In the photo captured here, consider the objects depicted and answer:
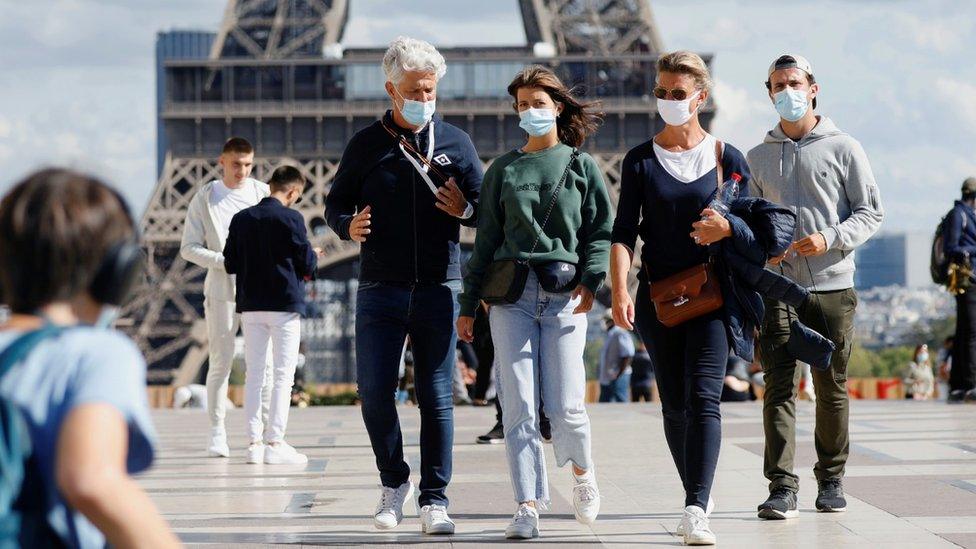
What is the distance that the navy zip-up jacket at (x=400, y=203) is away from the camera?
6512mm

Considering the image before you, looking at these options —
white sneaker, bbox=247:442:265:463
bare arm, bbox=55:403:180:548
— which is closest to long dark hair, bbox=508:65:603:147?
white sneaker, bbox=247:442:265:463

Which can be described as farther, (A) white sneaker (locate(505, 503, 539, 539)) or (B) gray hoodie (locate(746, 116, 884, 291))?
(B) gray hoodie (locate(746, 116, 884, 291))

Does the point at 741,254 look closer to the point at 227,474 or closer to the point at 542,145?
the point at 542,145

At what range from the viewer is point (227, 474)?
360 inches

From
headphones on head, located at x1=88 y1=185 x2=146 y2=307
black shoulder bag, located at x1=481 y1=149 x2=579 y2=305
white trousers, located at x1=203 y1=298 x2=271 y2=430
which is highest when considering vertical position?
headphones on head, located at x1=88 y1=185 x2=146 y2=307

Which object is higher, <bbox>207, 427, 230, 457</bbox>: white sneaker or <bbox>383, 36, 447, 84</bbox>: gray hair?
<bbox>383, 36, 447, 84</bbox>: gray hair

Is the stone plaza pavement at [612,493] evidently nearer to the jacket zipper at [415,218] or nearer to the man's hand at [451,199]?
the jacket zipper at [415,218]

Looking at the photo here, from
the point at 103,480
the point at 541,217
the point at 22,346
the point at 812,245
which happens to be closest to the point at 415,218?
the point at 541,217

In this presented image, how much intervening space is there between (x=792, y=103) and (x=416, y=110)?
163 cm

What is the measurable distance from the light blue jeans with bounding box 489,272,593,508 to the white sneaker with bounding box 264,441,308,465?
364cm

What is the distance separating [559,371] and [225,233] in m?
4.60

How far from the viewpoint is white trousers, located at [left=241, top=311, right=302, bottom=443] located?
9656 mm

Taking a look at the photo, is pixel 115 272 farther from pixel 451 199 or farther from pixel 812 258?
pixel 812 258

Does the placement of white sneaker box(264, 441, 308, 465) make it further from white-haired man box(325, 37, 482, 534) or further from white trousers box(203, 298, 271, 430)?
white-haired man box(325, 37, 482, 534)
